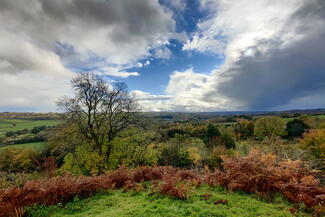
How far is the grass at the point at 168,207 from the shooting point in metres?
4.29

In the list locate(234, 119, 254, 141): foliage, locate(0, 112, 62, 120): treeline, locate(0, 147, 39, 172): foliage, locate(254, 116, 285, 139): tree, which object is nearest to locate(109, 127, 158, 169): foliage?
locate(0, 147, 39, 172): foliage

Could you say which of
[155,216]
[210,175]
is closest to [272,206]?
[210,175]

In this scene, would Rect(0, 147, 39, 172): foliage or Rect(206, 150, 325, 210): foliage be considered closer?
Rect(206, 150, 325, 210): foliage

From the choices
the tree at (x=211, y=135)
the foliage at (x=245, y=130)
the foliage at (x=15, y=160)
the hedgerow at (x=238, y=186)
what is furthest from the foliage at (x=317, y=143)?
the foliage at (x=15, y=160)

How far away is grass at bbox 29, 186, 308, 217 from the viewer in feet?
14.1

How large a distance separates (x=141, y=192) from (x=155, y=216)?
8.90 feet

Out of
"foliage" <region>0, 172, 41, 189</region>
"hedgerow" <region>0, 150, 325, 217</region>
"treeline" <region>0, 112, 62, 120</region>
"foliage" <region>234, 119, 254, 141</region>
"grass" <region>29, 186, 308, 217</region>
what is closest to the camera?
"grass" <region>29, 186, 308, 217</region>

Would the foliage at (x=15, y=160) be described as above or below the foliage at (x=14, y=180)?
below

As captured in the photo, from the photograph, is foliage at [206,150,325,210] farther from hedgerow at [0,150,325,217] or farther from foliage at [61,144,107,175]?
foliage at [61,144,107,175]

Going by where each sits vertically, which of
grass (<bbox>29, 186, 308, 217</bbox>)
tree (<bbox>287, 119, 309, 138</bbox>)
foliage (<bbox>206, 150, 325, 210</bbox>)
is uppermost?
foliage (<bbox>206, 150, 325, 210</bbox>)

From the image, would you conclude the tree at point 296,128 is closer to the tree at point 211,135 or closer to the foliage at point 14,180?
the tree at point 211,135

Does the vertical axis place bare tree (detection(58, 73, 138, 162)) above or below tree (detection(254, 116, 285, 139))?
above

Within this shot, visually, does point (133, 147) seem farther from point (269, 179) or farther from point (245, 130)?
point (245, 130)

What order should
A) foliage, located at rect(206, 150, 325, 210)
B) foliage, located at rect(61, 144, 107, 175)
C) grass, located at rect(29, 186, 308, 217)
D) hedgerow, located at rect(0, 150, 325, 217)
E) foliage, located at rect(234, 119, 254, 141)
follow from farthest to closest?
foliage, located at rect(234, 119, 254, 141), foliage, located at rect(61, 144, 107, 175), hedgerow, located at rect(0, 150, 325, 217), foliage, located at rect(206, 150, 325, 210), grass, located at rect(29, 186, 308, 217)
